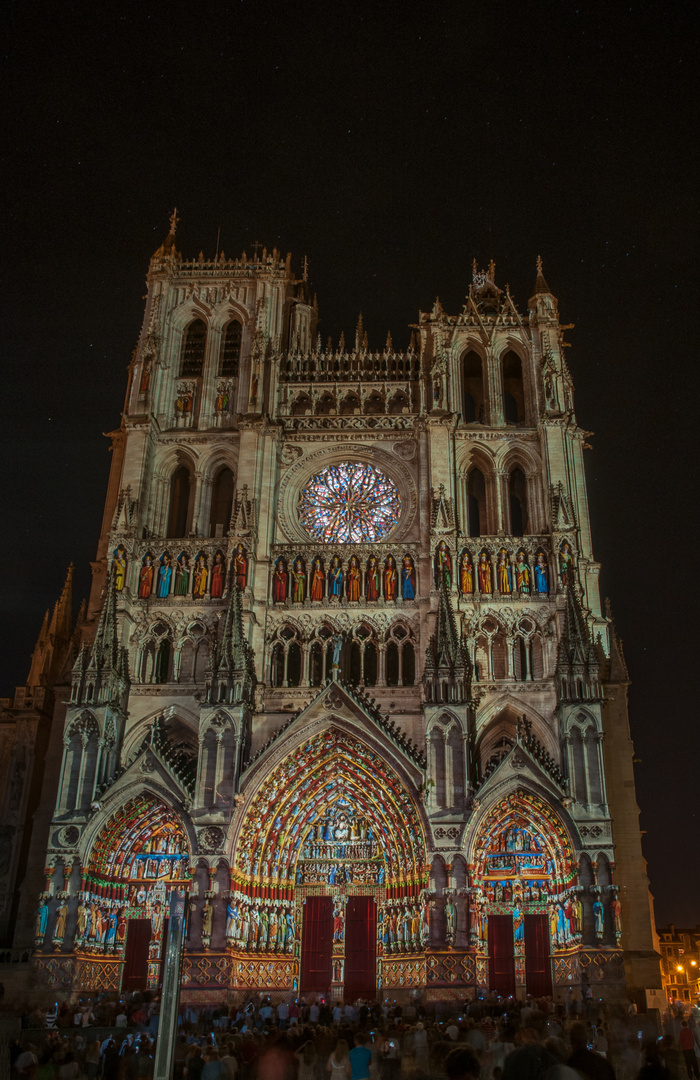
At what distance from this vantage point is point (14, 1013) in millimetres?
24031

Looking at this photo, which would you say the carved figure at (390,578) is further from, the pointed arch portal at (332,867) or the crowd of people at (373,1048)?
the crowd of people at (373,1048)

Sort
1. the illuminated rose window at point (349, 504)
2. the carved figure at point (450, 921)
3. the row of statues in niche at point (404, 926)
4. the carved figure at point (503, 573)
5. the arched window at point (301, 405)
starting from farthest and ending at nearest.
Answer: the arched window at point (301, 405), the illuminated rose window at point (349, 504), the carved figure at point (503, 573), the row of statues in niche at point (404, 926), the carved figure at point (450, 921)

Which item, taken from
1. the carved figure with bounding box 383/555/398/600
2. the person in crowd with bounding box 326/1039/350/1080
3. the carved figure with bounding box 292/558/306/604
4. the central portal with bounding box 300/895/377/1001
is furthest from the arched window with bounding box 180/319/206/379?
the person in crowd with bounding box 326/1039/350/1080

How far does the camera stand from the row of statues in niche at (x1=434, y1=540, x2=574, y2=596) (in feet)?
112

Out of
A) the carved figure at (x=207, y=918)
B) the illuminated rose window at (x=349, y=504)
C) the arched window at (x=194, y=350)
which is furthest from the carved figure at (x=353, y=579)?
the carved figure at (x=207, y=918)

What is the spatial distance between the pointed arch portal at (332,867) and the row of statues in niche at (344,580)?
19.4 feet

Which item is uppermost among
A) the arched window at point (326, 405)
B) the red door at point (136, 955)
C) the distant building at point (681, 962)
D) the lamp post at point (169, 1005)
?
the arched window at point (326, 405)

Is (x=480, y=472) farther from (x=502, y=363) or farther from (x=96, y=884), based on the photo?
(x=96, y=884)

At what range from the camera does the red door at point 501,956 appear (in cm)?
2856

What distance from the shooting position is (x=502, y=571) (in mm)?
34844

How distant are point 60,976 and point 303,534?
17.4 m

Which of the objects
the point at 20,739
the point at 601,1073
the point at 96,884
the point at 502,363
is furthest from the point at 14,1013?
the point at 502,363

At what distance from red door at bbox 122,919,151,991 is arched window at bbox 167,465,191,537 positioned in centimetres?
1468

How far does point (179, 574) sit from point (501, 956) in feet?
56.1
